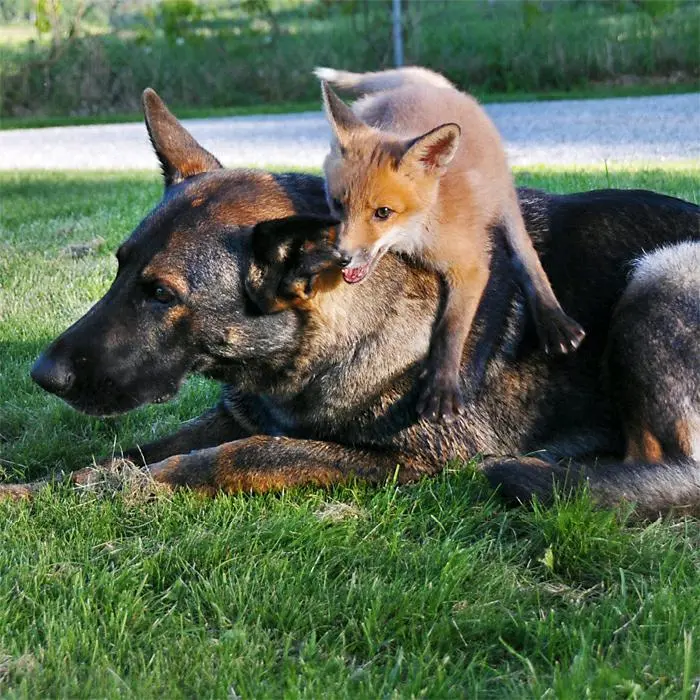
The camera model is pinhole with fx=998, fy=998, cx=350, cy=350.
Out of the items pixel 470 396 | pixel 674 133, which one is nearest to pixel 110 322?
pixel 470 396

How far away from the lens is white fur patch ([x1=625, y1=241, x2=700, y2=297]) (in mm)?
3639

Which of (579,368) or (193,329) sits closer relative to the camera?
(193,329)

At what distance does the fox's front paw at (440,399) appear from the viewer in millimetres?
3521

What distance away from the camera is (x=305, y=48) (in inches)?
725

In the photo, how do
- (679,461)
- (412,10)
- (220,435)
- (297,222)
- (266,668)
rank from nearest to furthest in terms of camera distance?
1. (266,668)
2. (297,222)
3. (679,461)
4. (220,435)
5. (412,10)

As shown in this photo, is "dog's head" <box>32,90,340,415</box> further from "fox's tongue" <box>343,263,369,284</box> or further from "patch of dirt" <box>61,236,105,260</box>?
"patch of dirt" <box>61,236,105,260</box>

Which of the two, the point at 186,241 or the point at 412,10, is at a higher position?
the point at 412,10

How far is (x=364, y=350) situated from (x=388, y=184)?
628 mm

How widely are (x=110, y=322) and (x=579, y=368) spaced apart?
68.7 inches

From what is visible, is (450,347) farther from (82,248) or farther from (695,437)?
(82,248)

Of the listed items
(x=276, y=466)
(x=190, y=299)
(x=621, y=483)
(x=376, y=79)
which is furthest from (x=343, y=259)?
(x=376, y=79)

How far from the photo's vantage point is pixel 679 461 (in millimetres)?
3447

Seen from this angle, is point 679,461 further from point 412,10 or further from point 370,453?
point 412,10

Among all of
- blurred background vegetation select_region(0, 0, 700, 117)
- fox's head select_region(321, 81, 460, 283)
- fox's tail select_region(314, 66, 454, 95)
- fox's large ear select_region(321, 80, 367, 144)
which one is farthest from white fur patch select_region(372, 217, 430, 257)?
blurred background vegetation select_region(0, 0, 700, 117)
